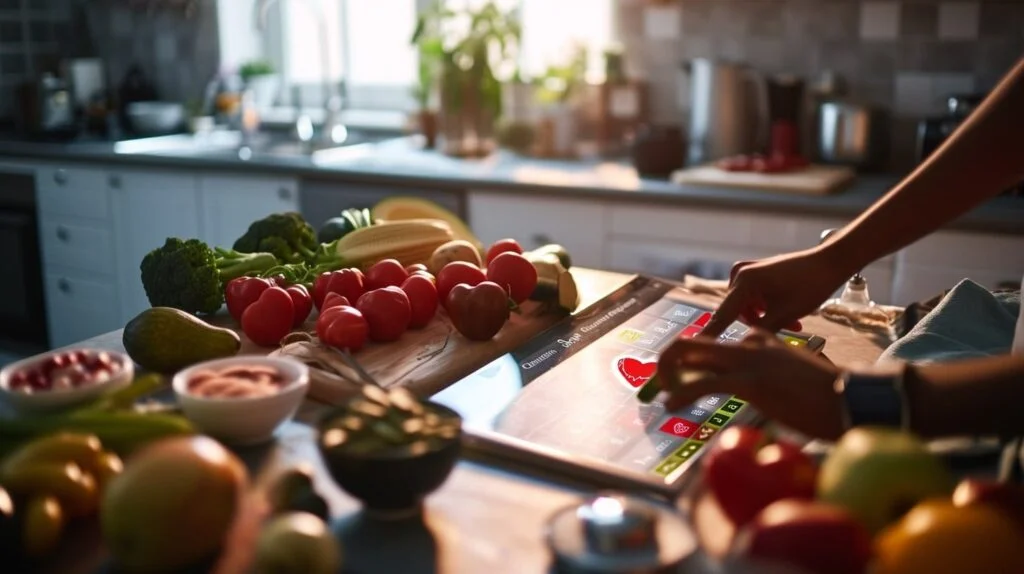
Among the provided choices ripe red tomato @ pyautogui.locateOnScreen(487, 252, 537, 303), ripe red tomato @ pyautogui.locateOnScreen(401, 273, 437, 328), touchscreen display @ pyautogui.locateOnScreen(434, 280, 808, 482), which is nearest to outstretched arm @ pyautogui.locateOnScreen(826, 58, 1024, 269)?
touchscreen display @ pyautogui.locateOnScreen(434, 280, 808, 482)

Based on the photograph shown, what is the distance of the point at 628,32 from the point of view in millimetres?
3350

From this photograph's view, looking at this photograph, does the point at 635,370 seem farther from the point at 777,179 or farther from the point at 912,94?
the point at 912,94

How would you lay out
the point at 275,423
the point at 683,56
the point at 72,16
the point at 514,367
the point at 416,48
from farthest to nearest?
the point at 72,16, the point at 416,48, the point at 683,56, the point at 514,367, the point at 275,423

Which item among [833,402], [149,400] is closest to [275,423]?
[149,400]

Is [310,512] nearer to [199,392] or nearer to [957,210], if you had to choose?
[199,392]

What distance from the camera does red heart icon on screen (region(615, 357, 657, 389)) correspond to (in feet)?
4.42

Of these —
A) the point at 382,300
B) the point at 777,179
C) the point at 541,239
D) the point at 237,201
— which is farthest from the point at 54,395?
the point at 237,201

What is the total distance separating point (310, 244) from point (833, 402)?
3.51ft

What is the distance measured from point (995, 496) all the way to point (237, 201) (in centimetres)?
274

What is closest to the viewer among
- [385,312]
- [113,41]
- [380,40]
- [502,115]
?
[385,312]

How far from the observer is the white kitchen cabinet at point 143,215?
3.31m

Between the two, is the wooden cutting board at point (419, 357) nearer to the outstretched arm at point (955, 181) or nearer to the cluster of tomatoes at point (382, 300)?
the cluster of tomatoes at point (382, 300)

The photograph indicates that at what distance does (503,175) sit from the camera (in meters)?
2.92

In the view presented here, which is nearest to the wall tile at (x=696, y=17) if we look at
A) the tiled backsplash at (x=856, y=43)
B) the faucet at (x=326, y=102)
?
the tiled backsplash at (x=856, y=43)
